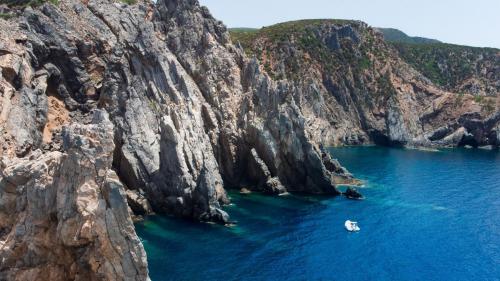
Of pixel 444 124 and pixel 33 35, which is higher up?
pixel 33 35

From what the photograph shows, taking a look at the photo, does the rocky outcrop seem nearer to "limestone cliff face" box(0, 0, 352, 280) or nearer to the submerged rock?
"limestone cliff face" box(0, 0, 352, 280)

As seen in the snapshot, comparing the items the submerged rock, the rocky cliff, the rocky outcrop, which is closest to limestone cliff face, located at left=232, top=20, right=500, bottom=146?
the rocky cliff

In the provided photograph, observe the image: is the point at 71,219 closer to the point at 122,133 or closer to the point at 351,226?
the point at 122,133

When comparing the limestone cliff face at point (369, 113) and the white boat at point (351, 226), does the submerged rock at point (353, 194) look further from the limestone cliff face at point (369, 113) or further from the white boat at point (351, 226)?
the limestone cliff face at point (369, 113)

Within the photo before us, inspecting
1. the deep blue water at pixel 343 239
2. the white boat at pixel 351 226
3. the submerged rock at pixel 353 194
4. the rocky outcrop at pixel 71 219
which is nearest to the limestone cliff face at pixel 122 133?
the rocky outcrop at pixel 71 219

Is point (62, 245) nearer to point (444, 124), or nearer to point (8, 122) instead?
point (8, 122)

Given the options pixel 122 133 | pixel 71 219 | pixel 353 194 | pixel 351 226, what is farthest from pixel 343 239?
pixel 71 219

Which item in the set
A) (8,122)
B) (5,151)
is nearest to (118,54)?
(8,122)
